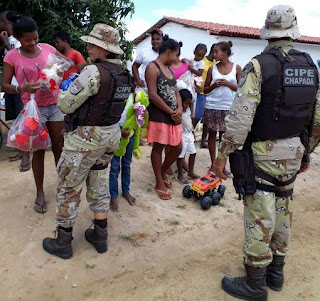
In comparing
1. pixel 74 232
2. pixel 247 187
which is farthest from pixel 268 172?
pixel 74 232

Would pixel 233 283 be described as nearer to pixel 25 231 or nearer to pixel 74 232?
pixel 74 232

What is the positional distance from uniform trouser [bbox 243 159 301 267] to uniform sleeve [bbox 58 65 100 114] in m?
1.44

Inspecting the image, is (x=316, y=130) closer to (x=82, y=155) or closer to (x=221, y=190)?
(x=82, y=155)

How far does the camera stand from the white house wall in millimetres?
17344

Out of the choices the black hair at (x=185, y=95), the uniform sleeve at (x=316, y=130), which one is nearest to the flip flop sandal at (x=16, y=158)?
the black hair at (x=185, y=95)

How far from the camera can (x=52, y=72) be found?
3455mm

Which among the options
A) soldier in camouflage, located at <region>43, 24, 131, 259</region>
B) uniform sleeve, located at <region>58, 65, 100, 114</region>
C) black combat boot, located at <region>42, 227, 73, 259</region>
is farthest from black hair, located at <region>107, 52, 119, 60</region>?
black combat boot, located at <region>42, 227, 73, 259</region>

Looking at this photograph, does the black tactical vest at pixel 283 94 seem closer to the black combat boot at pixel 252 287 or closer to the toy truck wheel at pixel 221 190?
the black combat boot at pixel 252 287

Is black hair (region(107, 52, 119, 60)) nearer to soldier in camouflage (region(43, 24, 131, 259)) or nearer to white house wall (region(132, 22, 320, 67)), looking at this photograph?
soldier in camouflage (region(43, 24, 131, 259))

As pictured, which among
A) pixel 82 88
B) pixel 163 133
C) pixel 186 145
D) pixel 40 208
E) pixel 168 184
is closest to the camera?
pixel 82 88

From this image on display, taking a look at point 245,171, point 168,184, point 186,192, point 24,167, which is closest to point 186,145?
point 168,184

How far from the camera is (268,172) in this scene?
2.68 m

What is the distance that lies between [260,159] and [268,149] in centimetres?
10

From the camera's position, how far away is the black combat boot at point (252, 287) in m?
2.85
